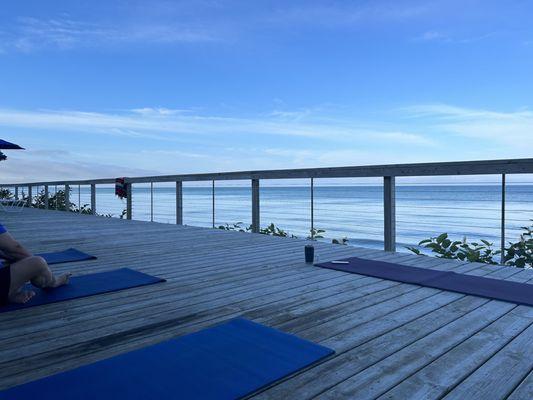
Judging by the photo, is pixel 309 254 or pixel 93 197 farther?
pixel 93 197

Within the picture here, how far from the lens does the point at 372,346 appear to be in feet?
4.98

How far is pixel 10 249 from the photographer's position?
1.98 metres

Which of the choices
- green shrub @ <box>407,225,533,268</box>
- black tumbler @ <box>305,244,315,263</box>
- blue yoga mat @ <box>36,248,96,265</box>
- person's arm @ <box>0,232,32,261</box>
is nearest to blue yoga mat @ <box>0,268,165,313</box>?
person's arm @ <box>0,232,32,261</box>

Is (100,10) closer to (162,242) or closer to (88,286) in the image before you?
(162,242)

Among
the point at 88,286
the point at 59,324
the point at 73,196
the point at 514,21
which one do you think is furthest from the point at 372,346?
the point at 73,196

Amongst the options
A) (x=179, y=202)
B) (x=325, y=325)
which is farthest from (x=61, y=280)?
(x=179, y=202)

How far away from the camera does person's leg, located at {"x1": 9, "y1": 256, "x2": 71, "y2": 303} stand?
6.54 feet

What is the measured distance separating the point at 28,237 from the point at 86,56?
659cm

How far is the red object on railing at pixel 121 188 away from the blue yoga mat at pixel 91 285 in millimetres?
5240

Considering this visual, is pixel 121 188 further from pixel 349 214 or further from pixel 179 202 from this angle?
pixel 349 214

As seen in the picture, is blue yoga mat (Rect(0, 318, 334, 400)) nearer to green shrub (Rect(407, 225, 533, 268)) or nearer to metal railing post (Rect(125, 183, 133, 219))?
green shrub (Rect(407, 225, 533, 268))

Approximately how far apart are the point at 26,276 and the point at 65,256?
1450 mm

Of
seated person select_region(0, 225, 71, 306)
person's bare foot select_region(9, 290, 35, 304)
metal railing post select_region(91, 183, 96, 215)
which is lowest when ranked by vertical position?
person's bare foot select_region(9, 290, 35, 304)

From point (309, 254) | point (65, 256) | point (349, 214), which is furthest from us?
point (349, 214)
